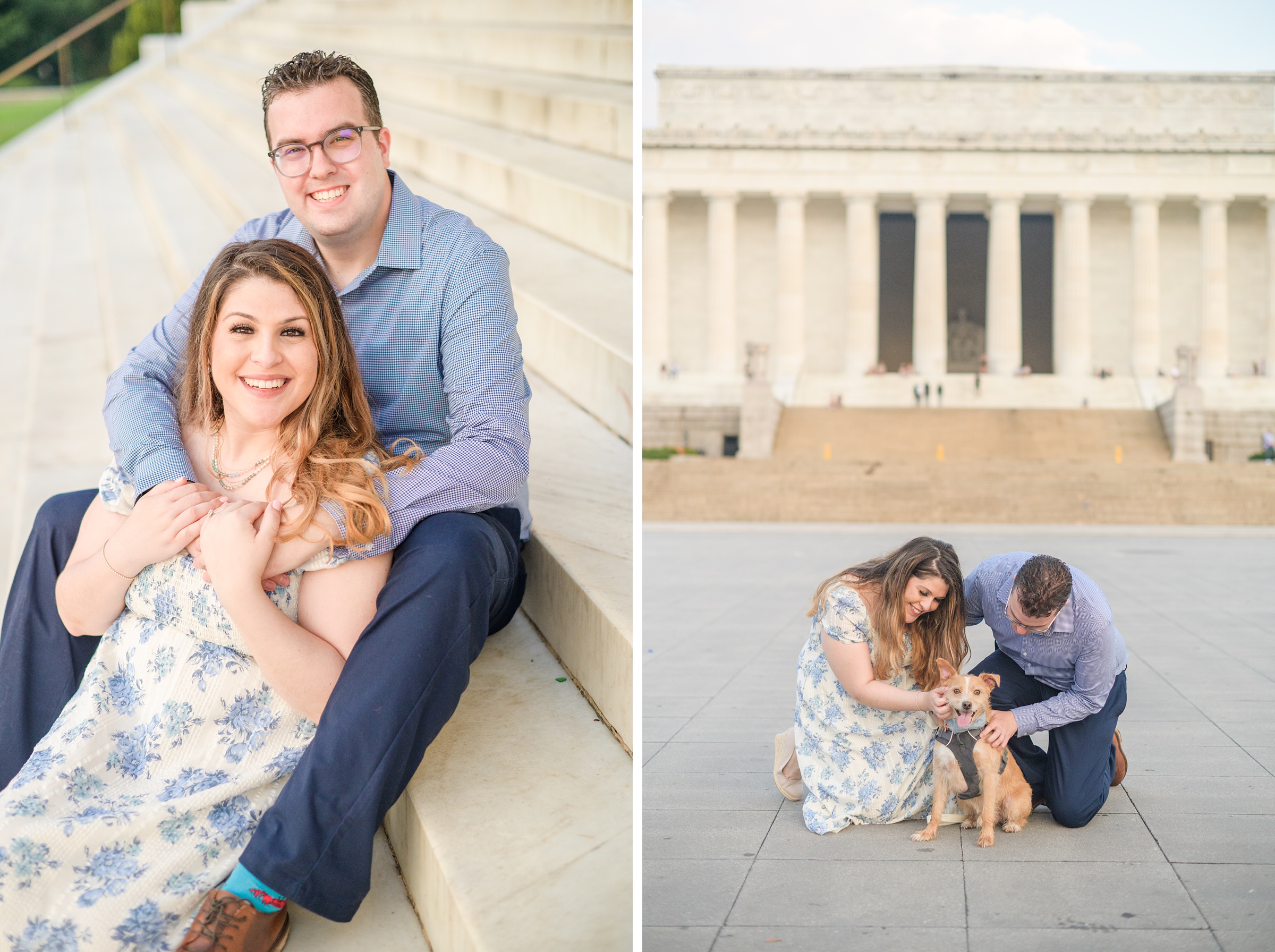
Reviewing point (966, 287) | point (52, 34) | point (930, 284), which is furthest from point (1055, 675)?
point (966, 287)

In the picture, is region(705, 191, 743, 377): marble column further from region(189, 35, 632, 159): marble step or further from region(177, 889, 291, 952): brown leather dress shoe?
region(177, 889, 291, 952): brown leather dress shoe

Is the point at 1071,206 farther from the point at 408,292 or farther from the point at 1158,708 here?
the point at 408,292

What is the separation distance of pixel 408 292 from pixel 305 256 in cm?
A: 40

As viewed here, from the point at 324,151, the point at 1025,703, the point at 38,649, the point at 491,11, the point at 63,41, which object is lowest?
the point at 1025,703

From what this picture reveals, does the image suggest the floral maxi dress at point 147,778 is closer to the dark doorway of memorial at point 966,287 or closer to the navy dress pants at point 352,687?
the navy dress pants at point 352,687

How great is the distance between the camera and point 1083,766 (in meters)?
4.04

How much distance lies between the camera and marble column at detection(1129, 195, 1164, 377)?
4138cm

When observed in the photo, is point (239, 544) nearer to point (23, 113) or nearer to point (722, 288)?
point (23, 113)

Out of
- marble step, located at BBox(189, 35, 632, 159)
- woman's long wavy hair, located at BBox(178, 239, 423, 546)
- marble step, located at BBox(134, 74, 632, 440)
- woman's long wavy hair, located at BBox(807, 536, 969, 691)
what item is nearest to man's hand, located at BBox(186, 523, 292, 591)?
woman's long wavy hair, located at BBox(178, 239, 423, 546)

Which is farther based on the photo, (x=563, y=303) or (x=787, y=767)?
(x=563, y=303)

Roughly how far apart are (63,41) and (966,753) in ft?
76.5

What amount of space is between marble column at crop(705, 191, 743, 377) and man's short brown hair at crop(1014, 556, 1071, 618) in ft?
127

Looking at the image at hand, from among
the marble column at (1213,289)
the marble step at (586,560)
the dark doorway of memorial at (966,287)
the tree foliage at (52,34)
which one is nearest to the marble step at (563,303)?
the marble step at (586,560)

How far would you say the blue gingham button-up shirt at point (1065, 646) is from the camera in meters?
3.89
